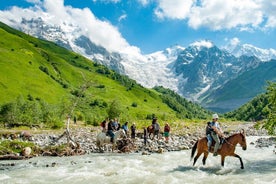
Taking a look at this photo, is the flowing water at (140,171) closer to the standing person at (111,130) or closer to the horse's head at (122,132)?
the standing person at (111,130)

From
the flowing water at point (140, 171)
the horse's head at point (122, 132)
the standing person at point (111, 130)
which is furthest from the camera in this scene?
the horse's head at point (122, 132)

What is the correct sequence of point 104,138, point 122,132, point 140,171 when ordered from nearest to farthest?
point 140,171
point 104,138
point 122,132

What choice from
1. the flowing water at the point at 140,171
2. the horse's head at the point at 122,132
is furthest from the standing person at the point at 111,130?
the flowing water at the point at 140,171

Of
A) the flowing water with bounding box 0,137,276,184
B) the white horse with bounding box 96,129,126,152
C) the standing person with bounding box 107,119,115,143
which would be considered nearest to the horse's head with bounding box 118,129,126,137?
the white horse with bounding box 96,129,126,152

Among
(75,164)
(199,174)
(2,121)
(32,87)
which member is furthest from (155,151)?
(32,87)

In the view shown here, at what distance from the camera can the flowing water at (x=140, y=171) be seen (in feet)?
82.1

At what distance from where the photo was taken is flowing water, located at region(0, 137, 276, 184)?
→ 25.0 m

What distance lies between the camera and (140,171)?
28312 millimetres

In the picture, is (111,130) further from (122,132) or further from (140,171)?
(140,171)

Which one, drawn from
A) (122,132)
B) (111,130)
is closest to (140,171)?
(111,130)

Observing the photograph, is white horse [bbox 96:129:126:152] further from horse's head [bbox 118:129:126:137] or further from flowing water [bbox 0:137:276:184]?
flowing water [bbox 0:137:276:184]

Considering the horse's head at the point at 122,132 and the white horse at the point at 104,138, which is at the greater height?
the horse's head at the point at 122,132

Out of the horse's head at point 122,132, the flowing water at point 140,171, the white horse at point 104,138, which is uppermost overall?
the horse's head at point 122,132

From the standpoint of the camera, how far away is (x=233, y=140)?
28844 mm
